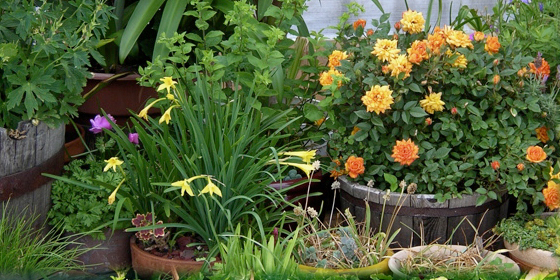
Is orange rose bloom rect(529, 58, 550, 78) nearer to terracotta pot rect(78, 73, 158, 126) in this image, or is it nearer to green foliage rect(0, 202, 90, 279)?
terracotta pot rect(78, 73, 158, 126)

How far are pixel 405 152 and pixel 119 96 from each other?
4.28 feet

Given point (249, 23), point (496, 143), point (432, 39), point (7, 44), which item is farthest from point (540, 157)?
point (7, 44)

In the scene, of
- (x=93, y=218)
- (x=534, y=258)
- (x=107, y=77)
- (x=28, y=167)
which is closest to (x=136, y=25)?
(x=107, y=77)

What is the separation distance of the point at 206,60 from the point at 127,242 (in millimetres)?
651

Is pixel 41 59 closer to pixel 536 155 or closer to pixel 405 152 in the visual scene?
pixel 405 152

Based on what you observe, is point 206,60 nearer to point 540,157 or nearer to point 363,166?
point 363,166

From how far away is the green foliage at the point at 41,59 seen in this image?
2.26 meters

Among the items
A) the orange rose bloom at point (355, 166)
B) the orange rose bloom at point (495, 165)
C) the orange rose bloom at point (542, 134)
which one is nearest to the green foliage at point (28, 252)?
the orange rose bloom at point (355, 166)

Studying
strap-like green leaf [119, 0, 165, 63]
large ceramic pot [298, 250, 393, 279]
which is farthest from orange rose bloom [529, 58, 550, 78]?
strap-like green leaf [119, 0, 165, 63]

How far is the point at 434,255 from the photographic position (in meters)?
2.09

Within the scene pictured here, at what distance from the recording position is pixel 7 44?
2.24 metres

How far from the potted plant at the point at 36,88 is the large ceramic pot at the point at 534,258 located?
1.49 meters

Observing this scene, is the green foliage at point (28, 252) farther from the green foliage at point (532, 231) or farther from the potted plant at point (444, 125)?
the green foliage at point (532, 231)

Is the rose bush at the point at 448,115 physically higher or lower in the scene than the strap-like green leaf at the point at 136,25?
lower
